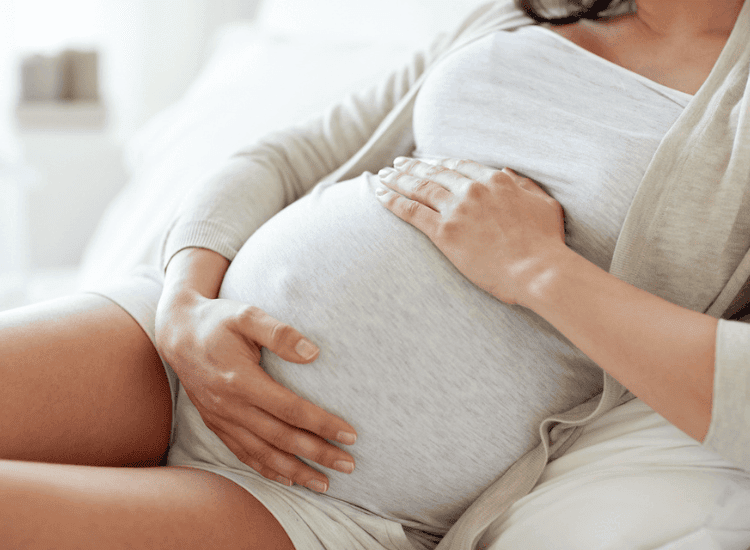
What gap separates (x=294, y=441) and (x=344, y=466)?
0.05 meters

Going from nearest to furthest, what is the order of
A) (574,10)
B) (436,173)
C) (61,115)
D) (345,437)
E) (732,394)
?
(732,394) < (345,437) < (436,173) < (574,10) < (61,115)

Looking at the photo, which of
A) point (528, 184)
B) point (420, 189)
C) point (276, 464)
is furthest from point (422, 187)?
point (276, 464)

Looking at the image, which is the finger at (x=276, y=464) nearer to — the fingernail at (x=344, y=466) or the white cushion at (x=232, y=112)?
the fingernail at (x=344, y=466)

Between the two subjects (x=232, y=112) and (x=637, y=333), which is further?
(x=232, y=112)

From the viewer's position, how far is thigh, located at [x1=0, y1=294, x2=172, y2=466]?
0.60 m

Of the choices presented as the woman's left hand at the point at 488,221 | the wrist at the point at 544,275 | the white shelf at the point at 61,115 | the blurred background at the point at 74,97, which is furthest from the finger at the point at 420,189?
the white shelf at the point at 61,115

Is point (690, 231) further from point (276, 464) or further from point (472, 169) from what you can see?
point (276, 464)

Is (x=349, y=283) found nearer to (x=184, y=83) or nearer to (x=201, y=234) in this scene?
(x=201, y=234)

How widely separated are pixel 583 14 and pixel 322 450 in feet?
2.07

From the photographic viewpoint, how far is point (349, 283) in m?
0.61

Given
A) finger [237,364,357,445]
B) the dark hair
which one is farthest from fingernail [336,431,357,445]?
the dark hair

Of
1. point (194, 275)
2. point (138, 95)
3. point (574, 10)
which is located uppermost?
point (574, 10)

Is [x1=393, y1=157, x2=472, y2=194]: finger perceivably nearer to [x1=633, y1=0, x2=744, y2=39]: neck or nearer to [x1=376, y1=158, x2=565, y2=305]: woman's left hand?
[x1=376, y1=158, x2=565, y2=305]: woman's left hand

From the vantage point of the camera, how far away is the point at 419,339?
58 cm
